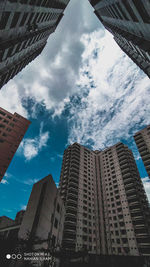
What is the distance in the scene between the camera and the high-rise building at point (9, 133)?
39375mm

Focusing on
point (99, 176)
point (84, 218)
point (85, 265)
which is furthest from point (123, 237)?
point (85, 265)

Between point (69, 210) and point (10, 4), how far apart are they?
4921 centimetres

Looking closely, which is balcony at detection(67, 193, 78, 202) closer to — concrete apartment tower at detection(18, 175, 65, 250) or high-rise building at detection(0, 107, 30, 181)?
high-rise building at detection(0, 107, 30, 181)

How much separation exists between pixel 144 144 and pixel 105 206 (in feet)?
103

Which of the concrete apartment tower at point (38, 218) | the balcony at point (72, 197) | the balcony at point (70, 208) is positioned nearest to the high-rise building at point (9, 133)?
the balcony at point (70, 208)

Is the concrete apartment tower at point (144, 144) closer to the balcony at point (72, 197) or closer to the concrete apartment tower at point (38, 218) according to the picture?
the balcony at point (72, 197)

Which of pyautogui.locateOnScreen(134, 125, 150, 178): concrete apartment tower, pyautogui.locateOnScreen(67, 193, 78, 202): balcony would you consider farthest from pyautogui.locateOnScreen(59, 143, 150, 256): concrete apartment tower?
pyautogui.locateOnScreen(134, 125, 150, 178): concrete apartment tower

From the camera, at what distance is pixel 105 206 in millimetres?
50406

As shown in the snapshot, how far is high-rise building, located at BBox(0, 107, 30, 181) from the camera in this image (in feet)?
129

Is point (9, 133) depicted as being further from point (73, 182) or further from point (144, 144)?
point (144, 144)

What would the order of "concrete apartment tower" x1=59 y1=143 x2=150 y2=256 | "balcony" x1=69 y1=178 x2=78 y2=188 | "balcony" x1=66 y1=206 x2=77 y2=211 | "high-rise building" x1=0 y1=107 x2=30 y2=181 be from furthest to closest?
"balcony" x1=69 y1=178 x2=78 y2=188 < "balcony" x1=66 y1=206 x2=77 y2=211 < "high-rise building" x1=0 y1=107 x2=30 y2=181 < "concrete apartment tower" x1=59 y1=143 x2=150 y2=256

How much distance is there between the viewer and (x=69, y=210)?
42.2 m

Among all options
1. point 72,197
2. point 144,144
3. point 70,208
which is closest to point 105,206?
point 72,197

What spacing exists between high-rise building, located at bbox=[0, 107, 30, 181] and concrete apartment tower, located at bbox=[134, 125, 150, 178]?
49.6 meters
